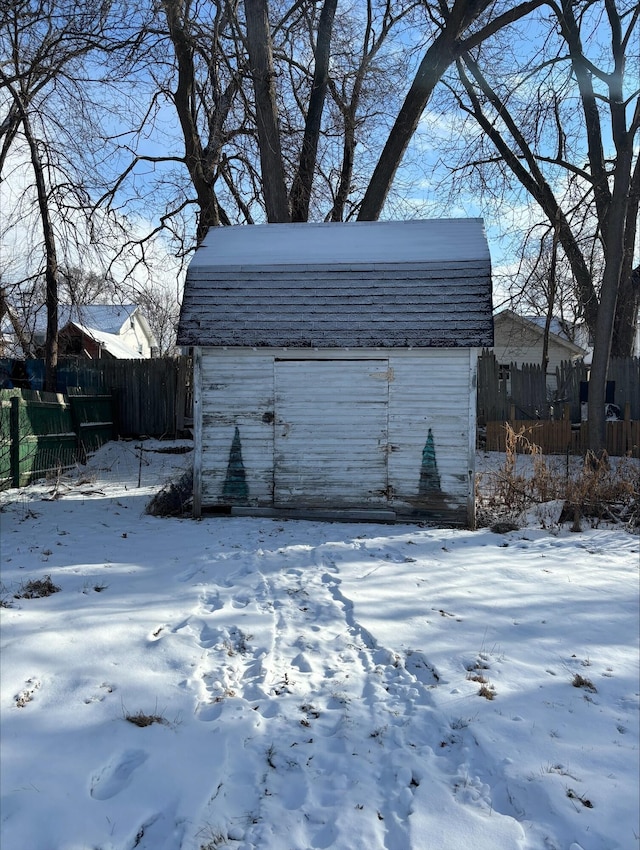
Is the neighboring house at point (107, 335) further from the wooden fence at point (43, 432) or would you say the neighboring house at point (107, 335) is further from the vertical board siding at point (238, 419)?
the vertical board siding at point (238, 419)

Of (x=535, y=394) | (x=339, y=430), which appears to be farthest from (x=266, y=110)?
(x=535, y=394)

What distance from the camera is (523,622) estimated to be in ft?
16.0

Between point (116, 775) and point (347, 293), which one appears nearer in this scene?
point (116, 775)

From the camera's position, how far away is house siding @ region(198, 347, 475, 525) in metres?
8.78

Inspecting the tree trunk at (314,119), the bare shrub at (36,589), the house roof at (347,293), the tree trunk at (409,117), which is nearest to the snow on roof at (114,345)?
the tree trunk at (314,119)

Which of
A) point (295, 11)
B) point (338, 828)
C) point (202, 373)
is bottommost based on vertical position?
point (338, 828)

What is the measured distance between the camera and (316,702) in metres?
3.55

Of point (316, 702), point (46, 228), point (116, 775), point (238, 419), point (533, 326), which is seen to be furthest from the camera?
point (533, 326)

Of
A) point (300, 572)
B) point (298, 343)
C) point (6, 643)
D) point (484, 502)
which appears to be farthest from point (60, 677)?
point (484, 502)

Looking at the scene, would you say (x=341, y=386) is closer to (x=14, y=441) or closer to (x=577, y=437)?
(x=14, y=441)

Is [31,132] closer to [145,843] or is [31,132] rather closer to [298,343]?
[298,343]

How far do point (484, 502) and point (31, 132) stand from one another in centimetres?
1279

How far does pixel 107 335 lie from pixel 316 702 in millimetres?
37816

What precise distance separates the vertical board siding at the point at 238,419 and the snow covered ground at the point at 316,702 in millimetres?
2572
